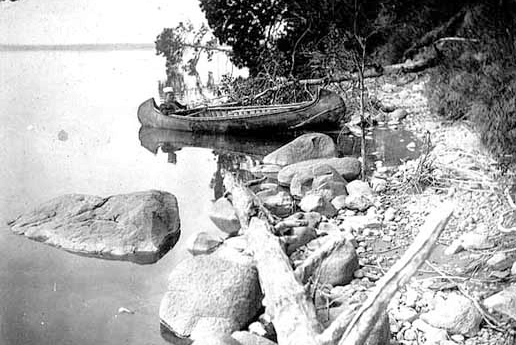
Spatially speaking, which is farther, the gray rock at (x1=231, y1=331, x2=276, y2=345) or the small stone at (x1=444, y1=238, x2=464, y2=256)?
the small stone at (x1=444, y1=238, x2=464, y2=256)

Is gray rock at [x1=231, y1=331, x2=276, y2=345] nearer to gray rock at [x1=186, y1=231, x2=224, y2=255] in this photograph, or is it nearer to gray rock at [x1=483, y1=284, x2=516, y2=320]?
gray rock at [x1=483, y1=284, x2=516, y2=320]

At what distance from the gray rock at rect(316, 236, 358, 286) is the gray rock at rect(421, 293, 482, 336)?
44 cm

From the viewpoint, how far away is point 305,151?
4.45 meters

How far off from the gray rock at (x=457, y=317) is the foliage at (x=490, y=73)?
80 cm

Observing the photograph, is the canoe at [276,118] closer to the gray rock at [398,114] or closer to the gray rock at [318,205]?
the gray rock at [398,114]

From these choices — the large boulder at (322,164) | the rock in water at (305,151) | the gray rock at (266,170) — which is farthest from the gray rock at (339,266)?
the rock in water at (305,151)

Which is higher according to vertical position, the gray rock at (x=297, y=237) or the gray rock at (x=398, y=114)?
the gray rock at (x=398, y=114)

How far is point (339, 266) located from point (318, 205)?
0.93 metres

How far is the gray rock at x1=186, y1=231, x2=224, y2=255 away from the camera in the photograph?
3021mm

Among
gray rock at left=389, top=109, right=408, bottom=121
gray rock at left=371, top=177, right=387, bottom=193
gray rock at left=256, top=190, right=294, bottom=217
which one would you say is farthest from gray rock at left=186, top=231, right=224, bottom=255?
gray rock at left=389, top=109, right=408, bottom=121

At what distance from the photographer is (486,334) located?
1995 mm

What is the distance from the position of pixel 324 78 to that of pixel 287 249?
8.33 ft

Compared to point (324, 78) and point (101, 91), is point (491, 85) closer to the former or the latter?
point (324, 78)

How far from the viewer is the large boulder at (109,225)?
3.05 m
